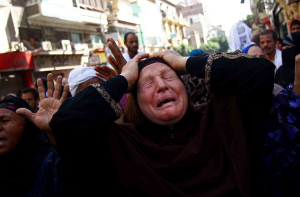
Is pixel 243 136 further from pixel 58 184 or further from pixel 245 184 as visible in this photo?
pixel 58 184

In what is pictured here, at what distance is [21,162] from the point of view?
193 cm

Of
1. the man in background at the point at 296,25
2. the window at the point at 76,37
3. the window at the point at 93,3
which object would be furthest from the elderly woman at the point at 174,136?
the window at the point at 93,3

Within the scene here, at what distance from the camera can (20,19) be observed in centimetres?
1557

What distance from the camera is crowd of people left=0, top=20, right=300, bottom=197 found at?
4.31ft

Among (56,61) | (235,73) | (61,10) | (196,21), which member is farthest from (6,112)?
(196,21)

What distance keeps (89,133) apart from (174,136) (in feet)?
1.71

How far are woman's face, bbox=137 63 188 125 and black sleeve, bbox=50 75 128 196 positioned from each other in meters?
0.15

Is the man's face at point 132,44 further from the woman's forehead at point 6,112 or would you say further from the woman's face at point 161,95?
the woman's face at point 161,95

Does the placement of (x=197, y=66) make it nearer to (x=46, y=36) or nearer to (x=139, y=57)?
(x=139, y=57)

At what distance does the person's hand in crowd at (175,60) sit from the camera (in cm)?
158

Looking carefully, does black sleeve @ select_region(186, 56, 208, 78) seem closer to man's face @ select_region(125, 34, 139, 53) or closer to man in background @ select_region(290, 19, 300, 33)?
man's face @ select_region(125, 34, 139, 53)

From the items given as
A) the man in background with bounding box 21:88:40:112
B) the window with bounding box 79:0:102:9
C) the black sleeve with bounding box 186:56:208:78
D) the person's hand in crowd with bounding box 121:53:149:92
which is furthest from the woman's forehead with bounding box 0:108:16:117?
the window with bounding box 79:0:102:9

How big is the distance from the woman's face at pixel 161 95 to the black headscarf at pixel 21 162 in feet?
3.32

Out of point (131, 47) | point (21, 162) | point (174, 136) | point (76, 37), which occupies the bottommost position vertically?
point (21, 162)
